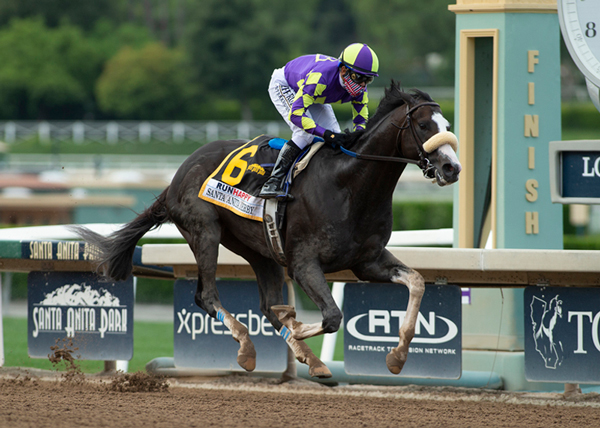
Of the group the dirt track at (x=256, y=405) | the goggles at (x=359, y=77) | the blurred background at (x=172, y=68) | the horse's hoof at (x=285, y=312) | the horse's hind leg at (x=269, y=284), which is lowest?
the dirt track at (x=256, y=405)

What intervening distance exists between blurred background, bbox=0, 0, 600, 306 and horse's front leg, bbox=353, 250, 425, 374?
58.7ft

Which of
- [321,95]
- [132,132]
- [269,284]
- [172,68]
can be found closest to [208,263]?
[269,284]

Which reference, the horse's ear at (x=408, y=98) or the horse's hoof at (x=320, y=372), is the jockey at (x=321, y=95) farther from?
the horse's hoof at (x=320, y=372)

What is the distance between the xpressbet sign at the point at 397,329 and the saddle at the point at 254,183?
1.31m

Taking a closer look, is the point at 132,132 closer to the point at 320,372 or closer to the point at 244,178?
the point at 244,178

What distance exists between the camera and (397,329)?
21.7 ft

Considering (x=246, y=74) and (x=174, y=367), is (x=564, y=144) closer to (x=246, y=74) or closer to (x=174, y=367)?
(x=174, y=367)

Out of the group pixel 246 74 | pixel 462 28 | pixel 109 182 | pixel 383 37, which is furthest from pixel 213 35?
pixel 462 28

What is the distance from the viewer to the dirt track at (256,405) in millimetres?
5070

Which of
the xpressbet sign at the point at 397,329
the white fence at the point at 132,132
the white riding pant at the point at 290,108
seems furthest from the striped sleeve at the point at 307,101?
the white fence at the point at 132,132

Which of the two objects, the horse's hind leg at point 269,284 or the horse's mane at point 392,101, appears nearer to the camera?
the horse's mane at point 392,101

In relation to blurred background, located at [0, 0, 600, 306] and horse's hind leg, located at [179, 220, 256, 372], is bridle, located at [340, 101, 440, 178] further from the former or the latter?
blurred background, located at [0, 0, 600, 306]

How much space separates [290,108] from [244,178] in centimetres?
56

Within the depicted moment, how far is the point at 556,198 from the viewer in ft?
17.0
